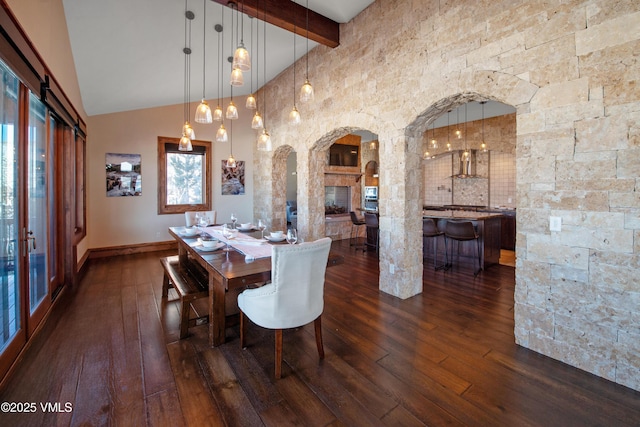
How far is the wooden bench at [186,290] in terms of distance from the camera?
2.58 metres

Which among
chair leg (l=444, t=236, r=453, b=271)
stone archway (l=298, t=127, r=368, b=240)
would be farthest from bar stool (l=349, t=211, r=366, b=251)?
chair leg (l=444, t=236, r=453, b=271)

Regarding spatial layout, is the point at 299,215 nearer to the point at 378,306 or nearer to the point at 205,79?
the point at 378,306

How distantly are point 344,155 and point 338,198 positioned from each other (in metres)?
1.29

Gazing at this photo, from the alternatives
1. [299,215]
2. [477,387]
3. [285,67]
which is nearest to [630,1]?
[477,387]

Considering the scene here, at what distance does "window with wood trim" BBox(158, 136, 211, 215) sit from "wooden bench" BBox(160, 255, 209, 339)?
346 centimetres

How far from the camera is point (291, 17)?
398 cm

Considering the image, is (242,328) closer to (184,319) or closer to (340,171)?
(184,319)

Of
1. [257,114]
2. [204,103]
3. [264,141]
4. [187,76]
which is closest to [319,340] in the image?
[264,141]

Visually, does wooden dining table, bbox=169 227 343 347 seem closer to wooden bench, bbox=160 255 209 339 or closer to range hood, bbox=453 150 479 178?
wooden bench, bbox=160 255 209 339

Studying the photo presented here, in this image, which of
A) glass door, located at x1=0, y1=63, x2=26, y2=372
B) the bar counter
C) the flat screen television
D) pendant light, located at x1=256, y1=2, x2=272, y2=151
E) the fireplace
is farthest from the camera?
the fireplace

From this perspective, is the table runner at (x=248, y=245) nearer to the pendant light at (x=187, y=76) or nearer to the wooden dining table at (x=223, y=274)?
the wooden dining table at (x=223, y=274)

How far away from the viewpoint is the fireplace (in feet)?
27.7

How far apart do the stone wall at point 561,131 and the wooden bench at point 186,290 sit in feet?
8.08

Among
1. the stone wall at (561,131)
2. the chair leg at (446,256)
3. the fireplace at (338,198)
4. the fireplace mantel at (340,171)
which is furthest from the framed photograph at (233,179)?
the chair leg at (446,256)
